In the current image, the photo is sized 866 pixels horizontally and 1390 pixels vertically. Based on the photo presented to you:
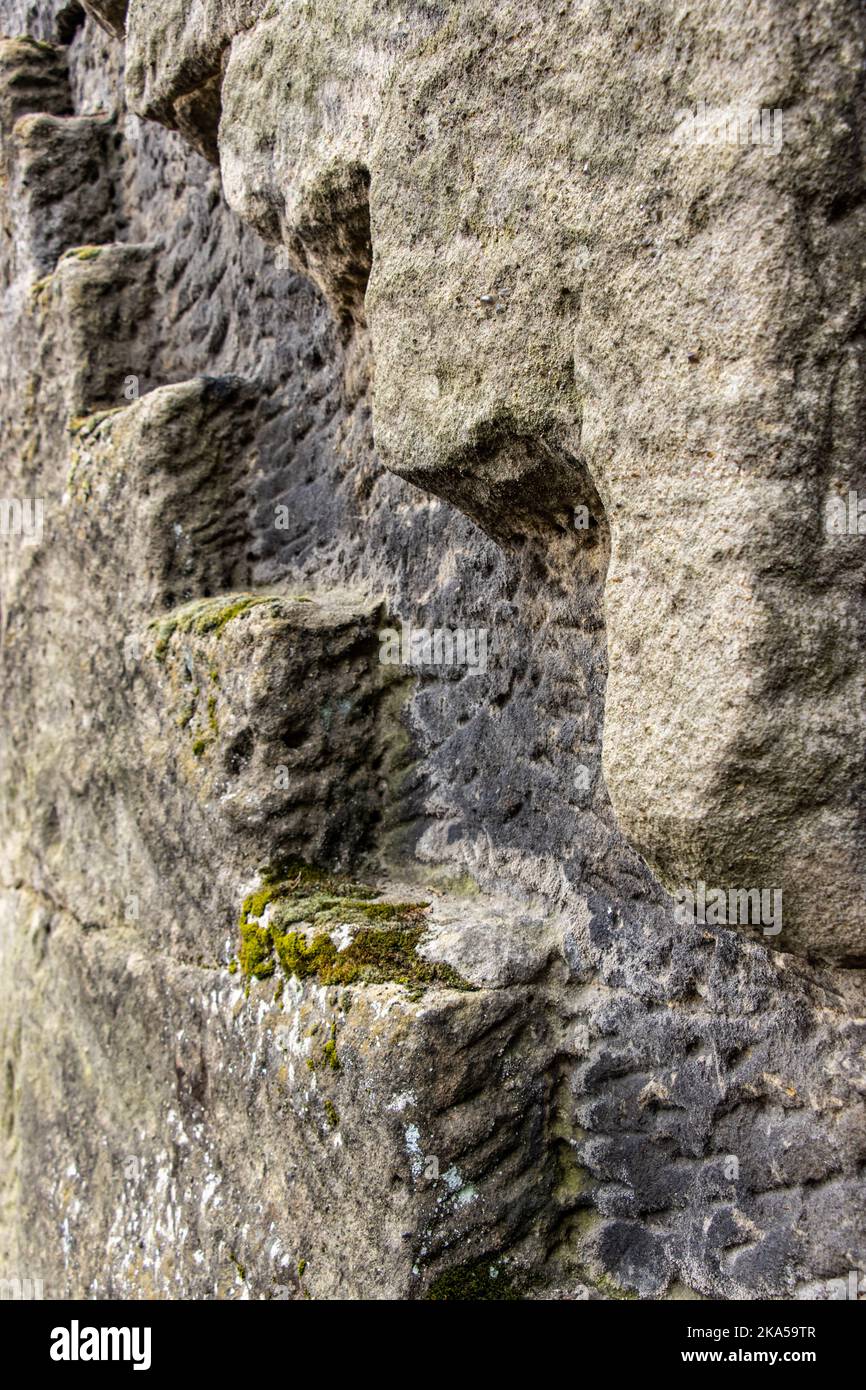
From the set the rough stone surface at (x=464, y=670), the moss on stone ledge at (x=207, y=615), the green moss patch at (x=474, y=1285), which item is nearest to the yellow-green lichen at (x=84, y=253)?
the rough stone surface at (x=464, y=670)

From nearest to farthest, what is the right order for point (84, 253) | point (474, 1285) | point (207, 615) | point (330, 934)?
point (474, 1285), point (330, 934), point (207, 615), point (84, 253)

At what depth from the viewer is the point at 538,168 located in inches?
60.0

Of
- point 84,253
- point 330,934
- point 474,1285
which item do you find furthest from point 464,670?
point 84,253

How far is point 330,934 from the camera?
200 centimetres

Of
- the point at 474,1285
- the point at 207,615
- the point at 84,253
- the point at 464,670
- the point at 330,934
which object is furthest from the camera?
the point at 84,253

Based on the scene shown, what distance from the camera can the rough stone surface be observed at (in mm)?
1306

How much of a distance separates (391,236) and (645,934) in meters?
1.06

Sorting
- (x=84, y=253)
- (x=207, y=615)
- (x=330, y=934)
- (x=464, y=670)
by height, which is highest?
(x=84, y=253)

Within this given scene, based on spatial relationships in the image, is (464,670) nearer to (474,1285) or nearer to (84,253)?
(474,1285)

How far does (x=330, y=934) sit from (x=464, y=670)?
0.50 m

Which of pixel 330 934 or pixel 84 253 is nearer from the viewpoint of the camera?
pixel 330 934

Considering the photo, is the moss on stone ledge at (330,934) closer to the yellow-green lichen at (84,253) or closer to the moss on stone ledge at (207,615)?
the moss on stone ledge at (207,615)

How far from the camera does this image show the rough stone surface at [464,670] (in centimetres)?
131

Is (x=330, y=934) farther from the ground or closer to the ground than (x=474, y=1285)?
farther from the ground
